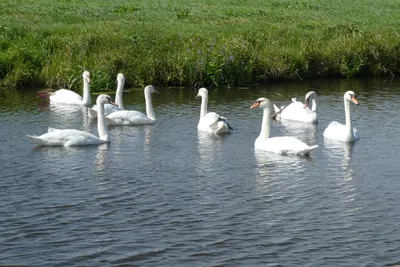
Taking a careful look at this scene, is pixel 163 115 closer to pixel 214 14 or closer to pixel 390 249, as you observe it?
pixel 390 249

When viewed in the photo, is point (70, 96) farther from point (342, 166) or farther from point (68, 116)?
point (342, 166)

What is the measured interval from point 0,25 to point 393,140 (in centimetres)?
1491

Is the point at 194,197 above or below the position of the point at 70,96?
below

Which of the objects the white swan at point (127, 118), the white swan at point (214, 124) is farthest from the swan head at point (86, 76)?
the white swan at point (214, 124)

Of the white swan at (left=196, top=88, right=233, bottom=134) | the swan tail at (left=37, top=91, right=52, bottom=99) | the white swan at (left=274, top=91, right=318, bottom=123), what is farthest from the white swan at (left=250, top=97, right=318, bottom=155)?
the swan tail at (left=37, top=91, right=52, bottom=99)

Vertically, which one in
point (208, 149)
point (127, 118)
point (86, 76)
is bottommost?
point (208, 149)

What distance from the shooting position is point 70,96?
69.6 feet

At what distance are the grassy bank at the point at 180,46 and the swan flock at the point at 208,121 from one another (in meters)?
2.30

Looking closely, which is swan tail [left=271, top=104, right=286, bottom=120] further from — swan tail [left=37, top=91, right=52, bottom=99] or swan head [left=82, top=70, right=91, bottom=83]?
swan tail [left=37, top=91, right=52, bottom=99]

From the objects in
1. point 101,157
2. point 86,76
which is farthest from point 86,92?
point 101,157

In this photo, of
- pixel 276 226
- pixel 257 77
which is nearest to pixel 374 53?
pixel 257 77

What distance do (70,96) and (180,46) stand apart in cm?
557

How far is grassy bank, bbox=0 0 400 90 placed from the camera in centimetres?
2397

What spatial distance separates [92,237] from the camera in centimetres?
1077
